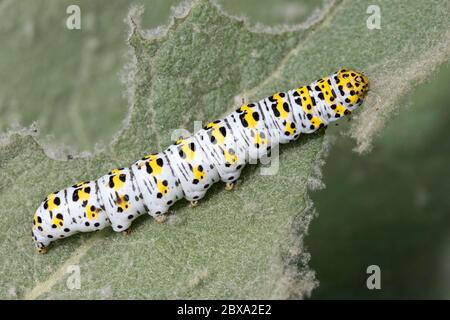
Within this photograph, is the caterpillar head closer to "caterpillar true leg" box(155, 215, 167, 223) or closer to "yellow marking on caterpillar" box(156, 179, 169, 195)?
"yellow marking on caterpillar" box(156, 179, 169, 195)

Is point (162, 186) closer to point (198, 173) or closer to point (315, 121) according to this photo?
point (198, 173)

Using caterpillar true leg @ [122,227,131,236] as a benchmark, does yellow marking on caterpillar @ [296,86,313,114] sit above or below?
above

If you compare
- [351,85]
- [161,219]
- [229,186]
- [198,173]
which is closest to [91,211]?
[161,219]

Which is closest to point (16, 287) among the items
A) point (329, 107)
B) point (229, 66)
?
point (229, 66)

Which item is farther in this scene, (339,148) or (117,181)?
(339,148)

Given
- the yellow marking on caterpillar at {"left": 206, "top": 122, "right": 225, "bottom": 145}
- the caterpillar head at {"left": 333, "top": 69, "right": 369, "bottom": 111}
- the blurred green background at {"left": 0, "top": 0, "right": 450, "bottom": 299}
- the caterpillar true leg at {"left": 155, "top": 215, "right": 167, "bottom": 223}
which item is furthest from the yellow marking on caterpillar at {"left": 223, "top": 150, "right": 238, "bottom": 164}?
the caterpillar head at {"left": 333, "top": 69, "right": 369, "bottom": 111}

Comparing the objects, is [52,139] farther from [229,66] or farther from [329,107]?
[329,107]

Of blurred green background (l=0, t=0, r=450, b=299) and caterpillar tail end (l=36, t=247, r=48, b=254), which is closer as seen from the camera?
caterpillar tail end (l=36, t=247, r=48, b=254)
